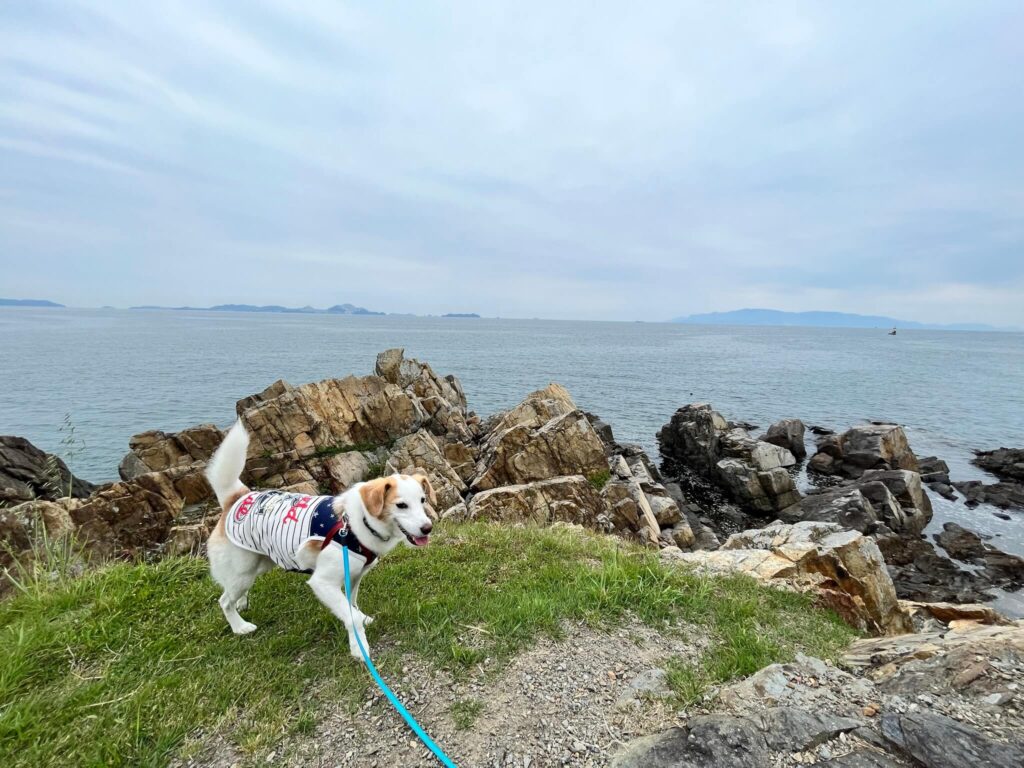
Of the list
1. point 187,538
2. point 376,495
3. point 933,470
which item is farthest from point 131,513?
point 933,470

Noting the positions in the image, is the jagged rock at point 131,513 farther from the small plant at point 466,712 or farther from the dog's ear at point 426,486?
the small plant at point 466,712

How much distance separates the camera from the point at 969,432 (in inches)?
1332

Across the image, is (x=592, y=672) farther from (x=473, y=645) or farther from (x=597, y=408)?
(x=597, y=408)

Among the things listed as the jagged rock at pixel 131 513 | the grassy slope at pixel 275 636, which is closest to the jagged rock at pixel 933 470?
the grassy slope at pixel 275 636

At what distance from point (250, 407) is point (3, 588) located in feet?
56.0

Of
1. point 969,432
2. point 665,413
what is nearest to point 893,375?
point 969,432

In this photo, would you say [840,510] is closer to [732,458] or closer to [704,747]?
[732,458]

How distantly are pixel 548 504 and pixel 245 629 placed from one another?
9.91 m

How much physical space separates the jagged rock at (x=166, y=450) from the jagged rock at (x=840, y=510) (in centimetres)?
2416

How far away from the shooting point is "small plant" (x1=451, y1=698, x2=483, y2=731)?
377cm

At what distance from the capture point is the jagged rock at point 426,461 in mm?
18750

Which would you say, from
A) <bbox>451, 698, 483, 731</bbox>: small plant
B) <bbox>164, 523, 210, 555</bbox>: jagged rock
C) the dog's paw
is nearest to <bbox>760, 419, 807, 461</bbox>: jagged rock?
<bbox>164, 523, 210, 555</bbox>: jagged rock

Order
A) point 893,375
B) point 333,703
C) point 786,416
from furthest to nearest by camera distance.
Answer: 1. point 893,375
2. point 786,416
3. point 333,703

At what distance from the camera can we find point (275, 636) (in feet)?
16.4
